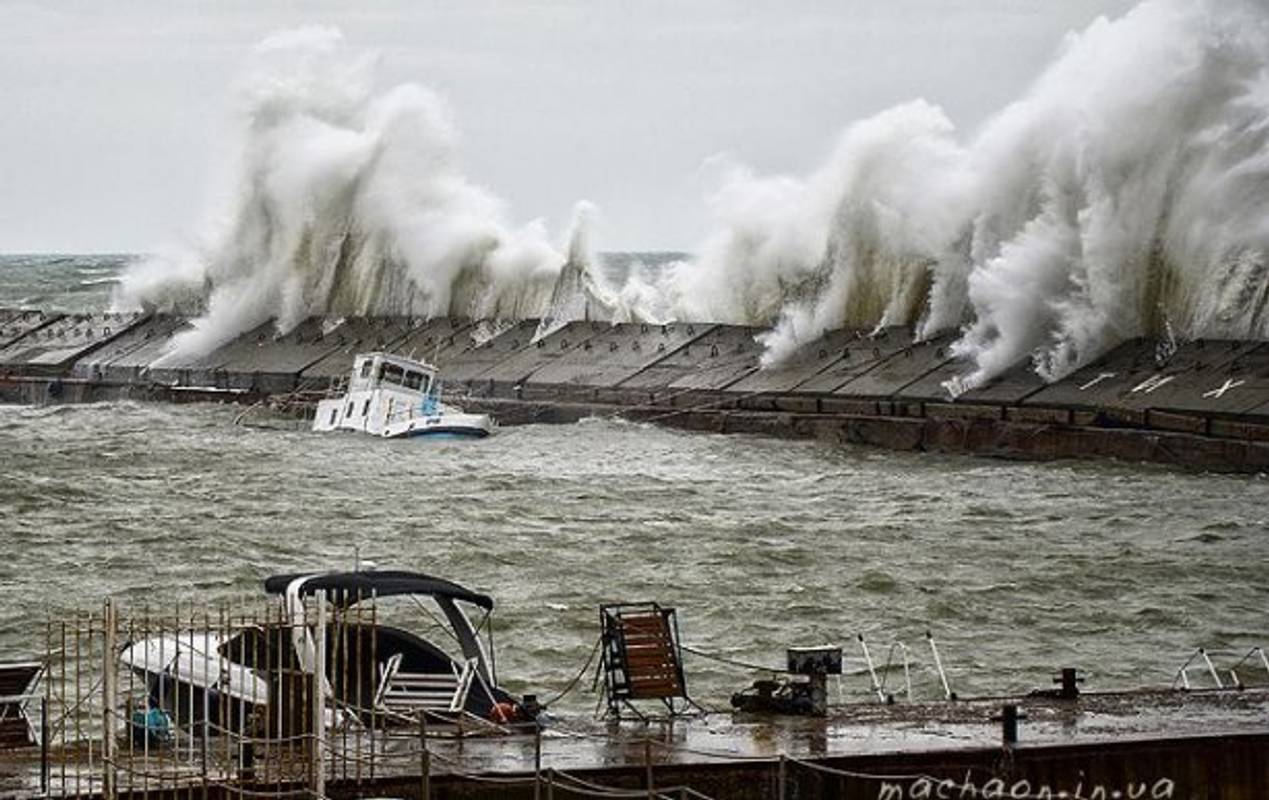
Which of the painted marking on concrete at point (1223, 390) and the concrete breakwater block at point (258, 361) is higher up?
the concrete breakwater block at point (258, 361)

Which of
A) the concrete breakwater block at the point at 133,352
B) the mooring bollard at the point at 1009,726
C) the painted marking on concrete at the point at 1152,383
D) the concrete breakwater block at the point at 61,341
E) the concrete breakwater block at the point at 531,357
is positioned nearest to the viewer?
the mooring bollard at the point at 1009,726

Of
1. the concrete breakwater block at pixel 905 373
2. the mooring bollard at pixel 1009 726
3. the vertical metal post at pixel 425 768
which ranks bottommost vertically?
the vertical metal post at pixel 425 768

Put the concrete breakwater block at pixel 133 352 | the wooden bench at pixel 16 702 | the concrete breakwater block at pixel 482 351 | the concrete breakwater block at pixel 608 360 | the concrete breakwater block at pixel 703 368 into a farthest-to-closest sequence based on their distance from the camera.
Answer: the concrete breakwater block at pixel 133 352 < the concrete breakwater block at pixel 482 351 < the concrete breakwater block at pixel 608 360 < the concrete breakwater block at pixel 703 368 < the wooden bench at pixel 16 702

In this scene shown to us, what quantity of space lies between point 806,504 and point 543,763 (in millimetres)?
20233

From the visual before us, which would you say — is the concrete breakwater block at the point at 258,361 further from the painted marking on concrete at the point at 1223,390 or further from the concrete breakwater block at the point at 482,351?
the painted marking on concrete at the point at 1223,390

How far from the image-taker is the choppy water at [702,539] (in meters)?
24.2

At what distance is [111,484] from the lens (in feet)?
125

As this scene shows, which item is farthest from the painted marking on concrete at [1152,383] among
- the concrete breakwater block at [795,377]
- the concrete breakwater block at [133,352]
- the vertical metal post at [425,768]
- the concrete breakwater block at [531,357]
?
the vertical metal post at [425,768]

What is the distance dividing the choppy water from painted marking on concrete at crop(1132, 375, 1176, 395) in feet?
7.88

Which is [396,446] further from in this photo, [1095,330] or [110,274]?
[110,274]

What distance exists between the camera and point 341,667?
16.6 meters

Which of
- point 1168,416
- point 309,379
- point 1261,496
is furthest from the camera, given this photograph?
point 309,379

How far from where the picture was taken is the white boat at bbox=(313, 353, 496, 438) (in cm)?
4641

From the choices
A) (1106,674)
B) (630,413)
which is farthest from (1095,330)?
(1106,674)
